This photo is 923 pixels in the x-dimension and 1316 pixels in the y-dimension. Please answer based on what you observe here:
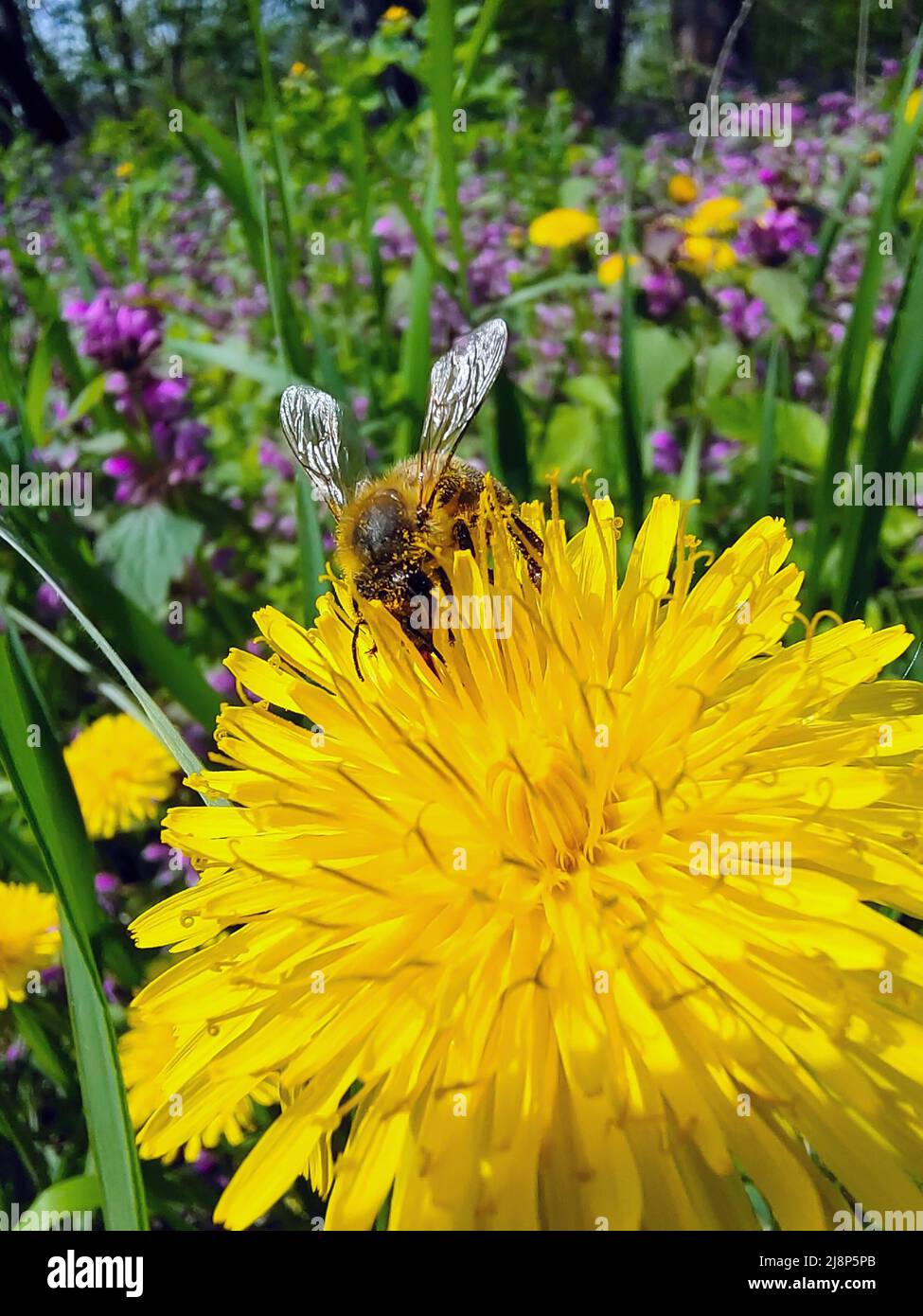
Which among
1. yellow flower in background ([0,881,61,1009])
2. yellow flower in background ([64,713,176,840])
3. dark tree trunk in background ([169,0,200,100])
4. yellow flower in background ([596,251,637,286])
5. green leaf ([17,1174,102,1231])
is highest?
dark tree trunk in background ([169,0,200,100])

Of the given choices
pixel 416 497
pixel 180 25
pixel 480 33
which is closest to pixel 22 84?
pixel 180 25

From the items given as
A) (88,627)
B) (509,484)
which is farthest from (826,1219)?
(509,484)

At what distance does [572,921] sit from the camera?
0.87m

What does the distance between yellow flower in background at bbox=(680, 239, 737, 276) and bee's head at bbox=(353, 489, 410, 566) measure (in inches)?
54.8

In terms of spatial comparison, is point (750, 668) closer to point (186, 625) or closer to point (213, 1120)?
point (213, 1120)

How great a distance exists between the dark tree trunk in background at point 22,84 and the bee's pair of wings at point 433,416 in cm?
280

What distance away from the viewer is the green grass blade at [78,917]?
836 mm

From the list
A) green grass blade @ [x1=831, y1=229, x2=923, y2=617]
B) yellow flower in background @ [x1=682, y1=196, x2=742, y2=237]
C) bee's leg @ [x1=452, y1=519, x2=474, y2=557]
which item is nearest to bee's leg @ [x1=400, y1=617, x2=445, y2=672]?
bee's leg @ [x1=452, y1=519, x2=474, y2=557]

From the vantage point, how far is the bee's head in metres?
1.13

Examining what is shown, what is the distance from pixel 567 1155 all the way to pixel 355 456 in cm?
90

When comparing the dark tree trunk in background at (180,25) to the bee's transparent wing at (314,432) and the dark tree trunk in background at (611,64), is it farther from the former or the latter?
the bee's transparent wing at (314,432)

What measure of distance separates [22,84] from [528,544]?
5.04 meters

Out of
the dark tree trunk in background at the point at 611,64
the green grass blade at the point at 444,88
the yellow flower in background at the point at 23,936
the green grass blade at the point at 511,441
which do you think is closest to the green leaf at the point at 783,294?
the green grass blade at the point at 511,441

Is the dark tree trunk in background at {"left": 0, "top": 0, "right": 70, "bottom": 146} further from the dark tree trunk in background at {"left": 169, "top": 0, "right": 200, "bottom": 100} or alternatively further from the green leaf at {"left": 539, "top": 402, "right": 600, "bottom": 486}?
the green leaf at {"left": 539, "top": 402, "right": 600, "bottom": 486}
